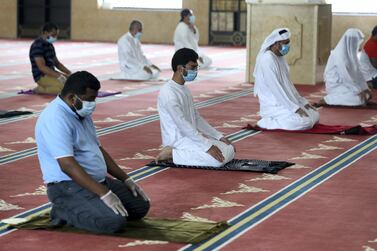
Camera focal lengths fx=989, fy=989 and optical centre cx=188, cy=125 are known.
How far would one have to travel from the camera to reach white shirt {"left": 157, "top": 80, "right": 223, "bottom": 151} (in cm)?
613

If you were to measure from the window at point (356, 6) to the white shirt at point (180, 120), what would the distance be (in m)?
11.5

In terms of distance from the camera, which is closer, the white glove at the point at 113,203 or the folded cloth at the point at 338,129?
the white glove at the point at 113,203

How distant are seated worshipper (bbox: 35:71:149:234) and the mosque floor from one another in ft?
0.36

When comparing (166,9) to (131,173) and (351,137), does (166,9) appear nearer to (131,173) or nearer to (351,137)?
(351,137)

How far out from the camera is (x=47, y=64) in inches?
406

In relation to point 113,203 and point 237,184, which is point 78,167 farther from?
point 237,184

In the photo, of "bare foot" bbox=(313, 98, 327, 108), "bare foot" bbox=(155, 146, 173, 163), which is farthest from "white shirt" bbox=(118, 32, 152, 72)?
"bare foot" bbox=(155, 146, 173, 163)

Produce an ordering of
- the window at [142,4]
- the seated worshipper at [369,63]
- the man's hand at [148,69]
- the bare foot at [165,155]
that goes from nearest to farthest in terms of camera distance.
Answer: the bare foot at [165,155] < the seated worshipper at [369,63] < the man's hand at [148,69] < the window at [142,4]

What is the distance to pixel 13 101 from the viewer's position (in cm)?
979

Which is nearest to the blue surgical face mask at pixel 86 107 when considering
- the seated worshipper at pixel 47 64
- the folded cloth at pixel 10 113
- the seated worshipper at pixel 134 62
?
the folded cloth at pixel 10 113

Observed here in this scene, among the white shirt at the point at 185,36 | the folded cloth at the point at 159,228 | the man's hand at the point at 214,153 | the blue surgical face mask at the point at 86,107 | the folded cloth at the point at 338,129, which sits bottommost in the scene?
the folded cloth at the point at 338,129

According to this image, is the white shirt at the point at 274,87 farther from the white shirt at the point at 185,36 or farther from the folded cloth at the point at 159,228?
the white shirt at the point at 185,36

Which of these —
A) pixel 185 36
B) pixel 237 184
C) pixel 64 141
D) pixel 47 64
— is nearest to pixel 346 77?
pixel 47 64

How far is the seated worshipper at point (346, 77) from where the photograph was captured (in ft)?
31.3
